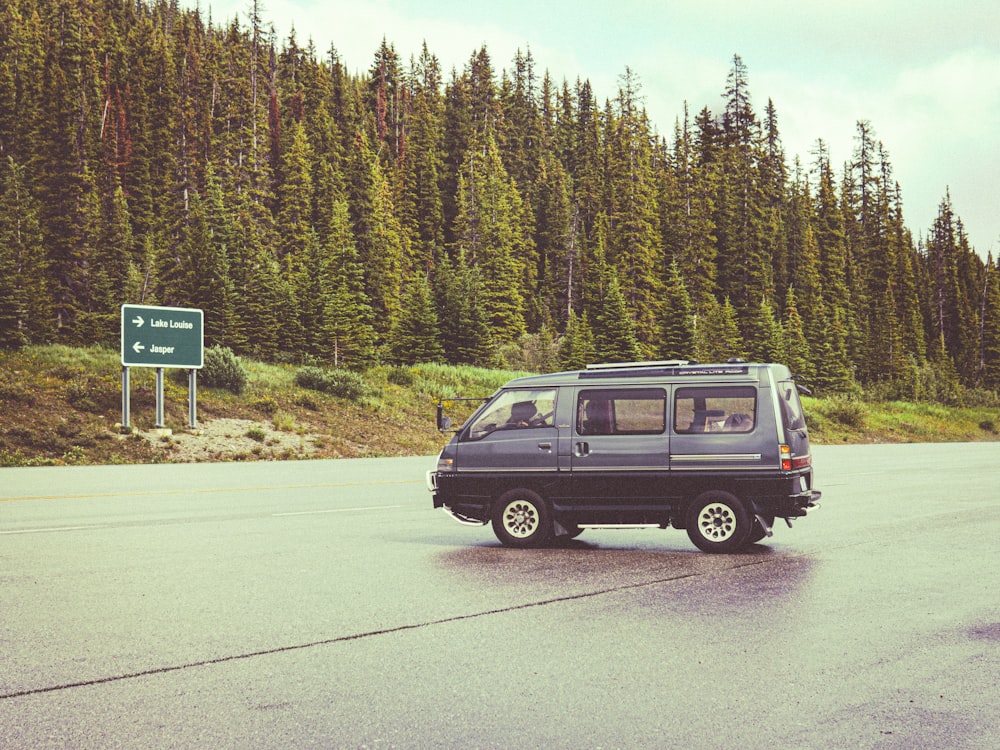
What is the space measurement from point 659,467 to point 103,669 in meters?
6.63

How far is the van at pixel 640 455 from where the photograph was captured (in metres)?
11.0

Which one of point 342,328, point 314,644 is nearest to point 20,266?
point 342,328

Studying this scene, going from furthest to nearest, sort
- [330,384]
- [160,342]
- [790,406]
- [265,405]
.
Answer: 1. [330,384]
2. [265,405]
3. [160,342]
4. [790,406]

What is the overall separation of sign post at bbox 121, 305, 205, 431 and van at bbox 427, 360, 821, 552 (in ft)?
67.6

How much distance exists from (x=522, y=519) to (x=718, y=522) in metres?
2.16

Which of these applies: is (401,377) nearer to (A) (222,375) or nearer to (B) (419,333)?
(B) (419,333)

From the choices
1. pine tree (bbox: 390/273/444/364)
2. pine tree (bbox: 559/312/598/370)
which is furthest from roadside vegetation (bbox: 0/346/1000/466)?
pine tree (bbox: 559/312/598/370)

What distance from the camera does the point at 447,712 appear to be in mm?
5117

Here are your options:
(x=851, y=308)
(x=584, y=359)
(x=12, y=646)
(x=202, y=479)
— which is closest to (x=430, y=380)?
(x=584, y=359)

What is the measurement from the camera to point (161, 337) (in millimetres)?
30609

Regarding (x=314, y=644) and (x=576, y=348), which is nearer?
(x=314, y=644)

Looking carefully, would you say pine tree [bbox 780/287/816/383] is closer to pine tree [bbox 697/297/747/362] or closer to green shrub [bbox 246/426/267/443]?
pine tree [bbox 697/297/747/362]

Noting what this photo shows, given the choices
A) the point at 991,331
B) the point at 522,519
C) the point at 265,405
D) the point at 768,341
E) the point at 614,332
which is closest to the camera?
the point at 522,519

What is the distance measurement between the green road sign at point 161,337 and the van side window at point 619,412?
2131 cm
